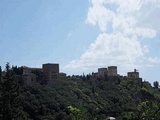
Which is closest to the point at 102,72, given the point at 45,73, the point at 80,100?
the point at 45,73

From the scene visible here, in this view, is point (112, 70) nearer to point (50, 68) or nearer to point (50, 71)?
point (50, 68)

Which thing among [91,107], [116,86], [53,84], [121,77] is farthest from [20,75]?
[121,77]

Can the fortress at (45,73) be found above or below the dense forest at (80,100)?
above

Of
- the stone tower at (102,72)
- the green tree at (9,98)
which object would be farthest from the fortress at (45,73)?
the green tree at (9,98)

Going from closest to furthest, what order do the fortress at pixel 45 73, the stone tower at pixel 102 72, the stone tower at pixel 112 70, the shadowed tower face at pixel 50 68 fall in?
the fortress at pixel 45 73, the shadowed tower face at pixel 50 68, the stone tower at pixel 112 70, the stone tower at pixel 102 72

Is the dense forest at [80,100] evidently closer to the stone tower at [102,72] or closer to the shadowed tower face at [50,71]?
the shadowed tower face at [50,71]

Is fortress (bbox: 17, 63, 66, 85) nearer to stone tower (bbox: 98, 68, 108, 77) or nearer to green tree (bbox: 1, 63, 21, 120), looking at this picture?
stone tower (bbox: 98, 68, 108, 77)

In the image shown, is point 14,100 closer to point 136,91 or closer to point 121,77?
point 136,91

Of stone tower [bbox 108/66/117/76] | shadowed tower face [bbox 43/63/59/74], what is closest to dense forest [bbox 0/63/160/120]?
shadowed tower face [bbox 43/63/59/74]

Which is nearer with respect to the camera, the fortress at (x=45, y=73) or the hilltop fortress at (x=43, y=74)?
the hilltop fortress at (x=43, y=74)

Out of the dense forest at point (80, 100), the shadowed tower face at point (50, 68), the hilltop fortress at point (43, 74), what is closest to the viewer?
the dense forest at point (80, 100)

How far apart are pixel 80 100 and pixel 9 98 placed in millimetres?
46377

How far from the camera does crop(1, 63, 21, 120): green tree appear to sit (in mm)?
34125

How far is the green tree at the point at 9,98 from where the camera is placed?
34.1m
